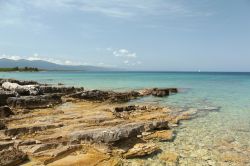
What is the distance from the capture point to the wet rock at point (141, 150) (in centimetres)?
1299

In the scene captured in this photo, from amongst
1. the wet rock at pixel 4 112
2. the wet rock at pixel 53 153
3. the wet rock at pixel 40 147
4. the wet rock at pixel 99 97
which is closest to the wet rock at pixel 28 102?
the wet rock at pixel 4 112

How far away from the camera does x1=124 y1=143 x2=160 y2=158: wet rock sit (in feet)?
42.6

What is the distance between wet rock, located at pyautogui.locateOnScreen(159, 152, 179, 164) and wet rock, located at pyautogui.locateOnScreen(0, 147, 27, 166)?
6.18m

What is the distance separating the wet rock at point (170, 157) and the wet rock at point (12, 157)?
618cm

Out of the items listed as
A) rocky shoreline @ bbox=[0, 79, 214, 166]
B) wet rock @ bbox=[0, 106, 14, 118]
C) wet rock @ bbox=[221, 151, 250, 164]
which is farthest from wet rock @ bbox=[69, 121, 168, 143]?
wet rock @ bbox=[0, 106, 14, 118]

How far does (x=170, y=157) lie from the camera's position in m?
13.3

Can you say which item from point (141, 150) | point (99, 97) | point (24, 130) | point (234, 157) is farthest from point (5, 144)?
point (99, 97)

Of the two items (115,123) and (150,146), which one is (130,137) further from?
(115,123)

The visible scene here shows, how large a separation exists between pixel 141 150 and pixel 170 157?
4.61 ft

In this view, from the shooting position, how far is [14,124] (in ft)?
59.5

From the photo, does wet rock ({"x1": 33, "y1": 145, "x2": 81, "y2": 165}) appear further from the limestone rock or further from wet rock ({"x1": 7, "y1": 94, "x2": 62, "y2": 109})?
wet rock ({"x1": 7, "y1": 94, "x2": 62, "y2": 109})

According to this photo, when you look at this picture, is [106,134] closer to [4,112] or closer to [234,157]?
[234,157]

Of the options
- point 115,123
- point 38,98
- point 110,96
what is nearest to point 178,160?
point 115,123

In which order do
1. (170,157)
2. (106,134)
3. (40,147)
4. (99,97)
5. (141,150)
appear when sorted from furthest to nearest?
1. (99,97)
2. (106,134)
3. (141,150)
4. (170,157)
5. (40,147)
